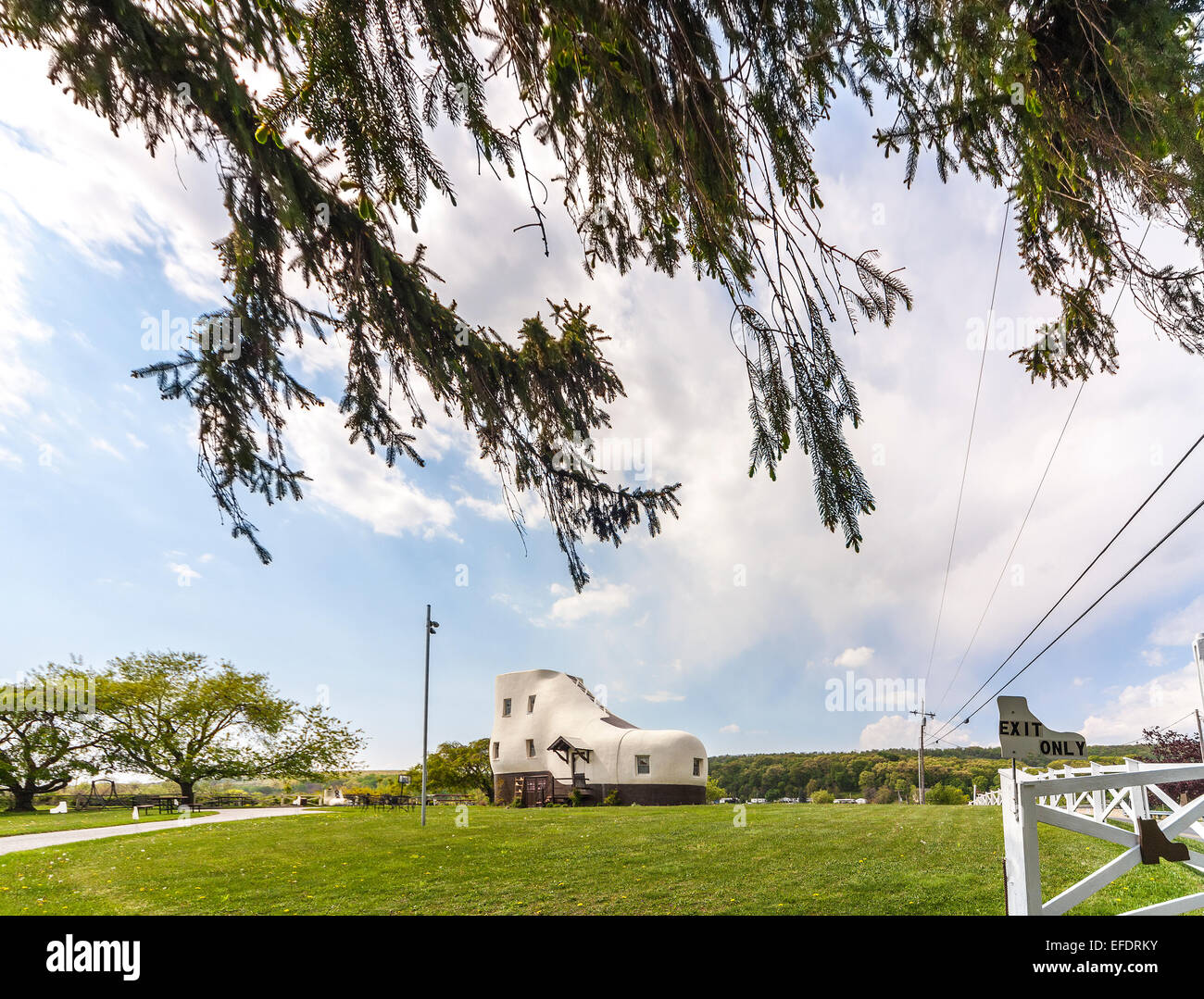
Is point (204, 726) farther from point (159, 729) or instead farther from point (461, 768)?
point (461, 768)

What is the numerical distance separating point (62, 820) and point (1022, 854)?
18.7 meters

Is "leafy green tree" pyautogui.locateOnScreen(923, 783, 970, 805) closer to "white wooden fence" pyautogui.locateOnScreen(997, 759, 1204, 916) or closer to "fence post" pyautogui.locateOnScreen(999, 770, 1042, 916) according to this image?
"white wooden fence" pyautogui.locateOnScreen(997, 759, 1204, 916)

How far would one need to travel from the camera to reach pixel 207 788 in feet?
57.9

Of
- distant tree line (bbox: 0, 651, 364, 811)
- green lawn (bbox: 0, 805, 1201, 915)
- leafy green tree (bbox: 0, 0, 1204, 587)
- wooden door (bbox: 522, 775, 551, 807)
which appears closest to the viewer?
leafy green tree (bbox: 0, 0, 1204, 587)

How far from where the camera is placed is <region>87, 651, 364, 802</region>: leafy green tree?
47.7 feet

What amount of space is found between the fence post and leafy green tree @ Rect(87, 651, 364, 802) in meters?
17.6

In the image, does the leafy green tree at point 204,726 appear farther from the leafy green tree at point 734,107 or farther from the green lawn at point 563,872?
the leafy green tree at point 734,107

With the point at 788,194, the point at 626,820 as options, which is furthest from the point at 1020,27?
the point at 626,820

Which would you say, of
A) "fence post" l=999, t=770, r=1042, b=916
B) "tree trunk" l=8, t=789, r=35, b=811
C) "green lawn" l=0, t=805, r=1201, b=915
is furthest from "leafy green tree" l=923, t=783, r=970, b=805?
"tree trunk" l=8, t=789, r=35, b=811

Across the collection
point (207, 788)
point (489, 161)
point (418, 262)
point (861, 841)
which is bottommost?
point (207, 788)

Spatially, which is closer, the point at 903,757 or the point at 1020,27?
the point at 1020,27

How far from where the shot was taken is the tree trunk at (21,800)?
13.3 meters
